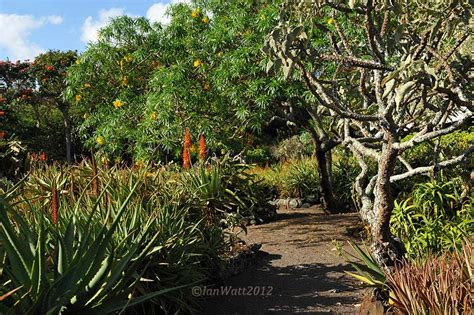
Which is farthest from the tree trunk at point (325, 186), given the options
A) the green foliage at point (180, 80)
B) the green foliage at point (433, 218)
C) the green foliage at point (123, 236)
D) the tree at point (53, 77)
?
the tree at point (53, 77)

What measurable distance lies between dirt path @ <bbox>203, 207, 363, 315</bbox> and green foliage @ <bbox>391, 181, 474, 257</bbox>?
840mm

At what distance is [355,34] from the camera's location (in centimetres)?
788

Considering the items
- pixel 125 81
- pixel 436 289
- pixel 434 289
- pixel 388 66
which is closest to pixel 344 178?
pixel 125 81

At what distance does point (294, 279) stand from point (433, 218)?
2.09 m

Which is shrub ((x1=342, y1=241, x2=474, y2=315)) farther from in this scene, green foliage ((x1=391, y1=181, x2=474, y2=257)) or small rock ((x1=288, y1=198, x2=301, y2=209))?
small rock ((x1=288, y1=198, x2=301, y2=209))

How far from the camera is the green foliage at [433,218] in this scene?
6059mm

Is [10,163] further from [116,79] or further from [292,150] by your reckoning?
[292,150]

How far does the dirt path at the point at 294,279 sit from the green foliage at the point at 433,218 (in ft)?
2.75

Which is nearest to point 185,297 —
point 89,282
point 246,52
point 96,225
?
point 96,225

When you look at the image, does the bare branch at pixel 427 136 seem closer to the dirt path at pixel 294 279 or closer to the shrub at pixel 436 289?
the shrub at pixel 436 289

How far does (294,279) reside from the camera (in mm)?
6215

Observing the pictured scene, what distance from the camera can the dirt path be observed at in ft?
17.6

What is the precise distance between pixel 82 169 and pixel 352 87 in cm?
388

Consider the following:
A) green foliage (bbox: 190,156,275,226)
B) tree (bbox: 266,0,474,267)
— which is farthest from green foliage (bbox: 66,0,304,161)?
tree (bbox: 266,0,474,267)
